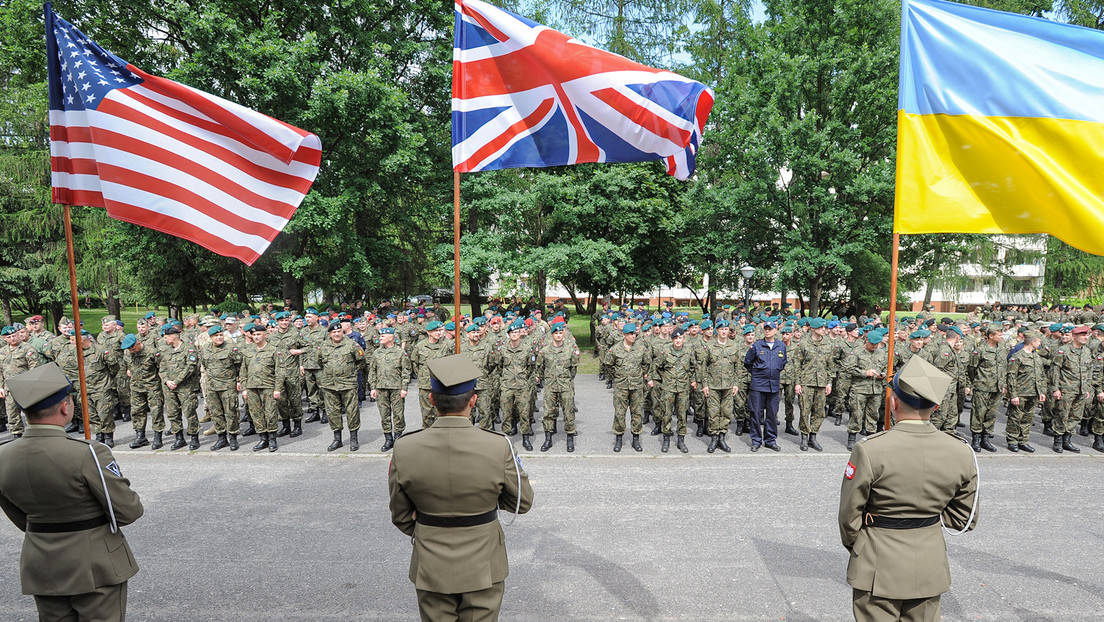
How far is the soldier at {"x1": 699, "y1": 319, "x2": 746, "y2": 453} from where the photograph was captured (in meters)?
9.41

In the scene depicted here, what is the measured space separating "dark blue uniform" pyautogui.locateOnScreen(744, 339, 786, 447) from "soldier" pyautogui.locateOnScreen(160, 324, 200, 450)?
9.23 metres

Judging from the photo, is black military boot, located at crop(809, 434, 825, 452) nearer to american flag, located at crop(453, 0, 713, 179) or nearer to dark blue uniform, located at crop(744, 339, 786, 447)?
dark blue uniform, located at crop(744, 339, 786, 447)

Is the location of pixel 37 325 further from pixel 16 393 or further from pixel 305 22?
pixel 305 22

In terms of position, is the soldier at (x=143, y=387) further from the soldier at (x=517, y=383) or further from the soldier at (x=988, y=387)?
the soldier at (x=988, y=387)

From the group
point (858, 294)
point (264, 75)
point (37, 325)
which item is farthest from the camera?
point (858, 294)

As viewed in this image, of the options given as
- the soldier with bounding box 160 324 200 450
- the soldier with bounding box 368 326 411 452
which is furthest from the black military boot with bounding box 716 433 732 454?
the soldier with bounding box 160 324 200 450

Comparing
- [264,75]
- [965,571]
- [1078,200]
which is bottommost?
[965,571]

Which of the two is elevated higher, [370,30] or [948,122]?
[370,30]

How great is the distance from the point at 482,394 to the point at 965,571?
7.16m

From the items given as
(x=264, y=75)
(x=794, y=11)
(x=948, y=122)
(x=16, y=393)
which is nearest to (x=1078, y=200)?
(x=948, y=122)

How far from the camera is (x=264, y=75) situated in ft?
54.1

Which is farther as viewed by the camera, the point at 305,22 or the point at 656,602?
the point at 305,22

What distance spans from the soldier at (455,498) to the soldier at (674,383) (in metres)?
6.52

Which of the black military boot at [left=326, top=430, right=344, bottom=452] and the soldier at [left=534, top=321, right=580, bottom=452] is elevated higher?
the soldier at [left=534, top=321, right=580, bottom=452]
